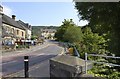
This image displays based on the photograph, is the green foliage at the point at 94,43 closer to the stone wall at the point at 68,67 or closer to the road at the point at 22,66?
the road at the point at 22,66

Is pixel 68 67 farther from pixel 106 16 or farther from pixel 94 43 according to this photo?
pixel 94 43

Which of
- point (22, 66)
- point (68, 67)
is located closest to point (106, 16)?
point (68, 67)

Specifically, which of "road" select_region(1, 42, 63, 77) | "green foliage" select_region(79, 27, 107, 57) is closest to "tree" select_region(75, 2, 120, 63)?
"road" select_region(1, 42, 63, 77)

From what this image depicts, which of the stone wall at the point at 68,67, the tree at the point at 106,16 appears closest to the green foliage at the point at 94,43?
the tree at the point at 106,16

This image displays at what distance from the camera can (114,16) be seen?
1466cm

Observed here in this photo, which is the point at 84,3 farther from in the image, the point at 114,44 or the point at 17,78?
the point at 17,78

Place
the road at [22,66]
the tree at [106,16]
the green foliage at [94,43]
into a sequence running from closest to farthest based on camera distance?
the tree at [106,16]
the road at [22,66]
the green foliage at [94,43]

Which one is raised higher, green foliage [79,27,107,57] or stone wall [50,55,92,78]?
green foliage [79,27,107,57]

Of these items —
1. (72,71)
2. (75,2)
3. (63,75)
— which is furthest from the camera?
(75,2)

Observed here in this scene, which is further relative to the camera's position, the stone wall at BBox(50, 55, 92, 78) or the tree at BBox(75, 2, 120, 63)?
the tree at BBox(75, 2, 120, 63)

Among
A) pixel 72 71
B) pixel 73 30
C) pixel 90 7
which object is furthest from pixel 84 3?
pixel 73 30

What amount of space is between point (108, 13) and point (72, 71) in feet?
19.3

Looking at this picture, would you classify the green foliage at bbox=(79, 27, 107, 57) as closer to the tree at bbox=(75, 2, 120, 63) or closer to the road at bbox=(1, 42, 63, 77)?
the road at bbox=(1, 42, 63, 77)

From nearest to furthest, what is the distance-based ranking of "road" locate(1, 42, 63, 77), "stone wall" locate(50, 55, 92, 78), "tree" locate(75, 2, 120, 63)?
"stone wall" locate(50, 55, 92, 78) < "tree" locate(75, 2, 120, 63) < "road" locate(1, 42, 63, 77)
